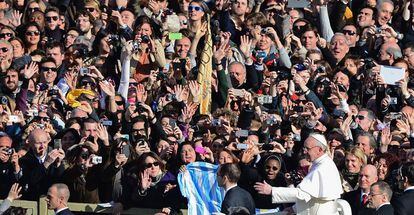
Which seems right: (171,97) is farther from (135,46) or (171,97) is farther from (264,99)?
(264,99)

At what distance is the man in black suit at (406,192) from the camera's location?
23.5 metres

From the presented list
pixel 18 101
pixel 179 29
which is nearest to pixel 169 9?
pixel 179 29

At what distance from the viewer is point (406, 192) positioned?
23.8 meters

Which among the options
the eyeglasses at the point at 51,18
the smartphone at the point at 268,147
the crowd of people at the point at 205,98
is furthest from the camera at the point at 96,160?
the eyeglasses at the point at 51,18

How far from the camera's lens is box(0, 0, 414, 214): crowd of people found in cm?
2498

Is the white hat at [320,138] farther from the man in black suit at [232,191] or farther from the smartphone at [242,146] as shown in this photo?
the smartphone at [242,146]

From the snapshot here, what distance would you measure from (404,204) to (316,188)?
985mm

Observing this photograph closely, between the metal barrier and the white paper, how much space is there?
3.82 meters

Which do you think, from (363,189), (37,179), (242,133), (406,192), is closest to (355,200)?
(363,189)

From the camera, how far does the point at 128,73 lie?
27.9 meters

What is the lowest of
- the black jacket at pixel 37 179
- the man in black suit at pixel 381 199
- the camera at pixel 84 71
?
the man in black suit at pixel 381 199

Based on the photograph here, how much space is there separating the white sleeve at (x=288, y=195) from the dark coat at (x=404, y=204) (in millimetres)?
974

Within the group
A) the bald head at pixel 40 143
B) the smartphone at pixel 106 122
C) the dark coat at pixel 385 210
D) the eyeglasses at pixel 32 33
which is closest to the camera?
the dark coat at pixel 385 210

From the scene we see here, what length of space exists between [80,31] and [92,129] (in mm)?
3352
